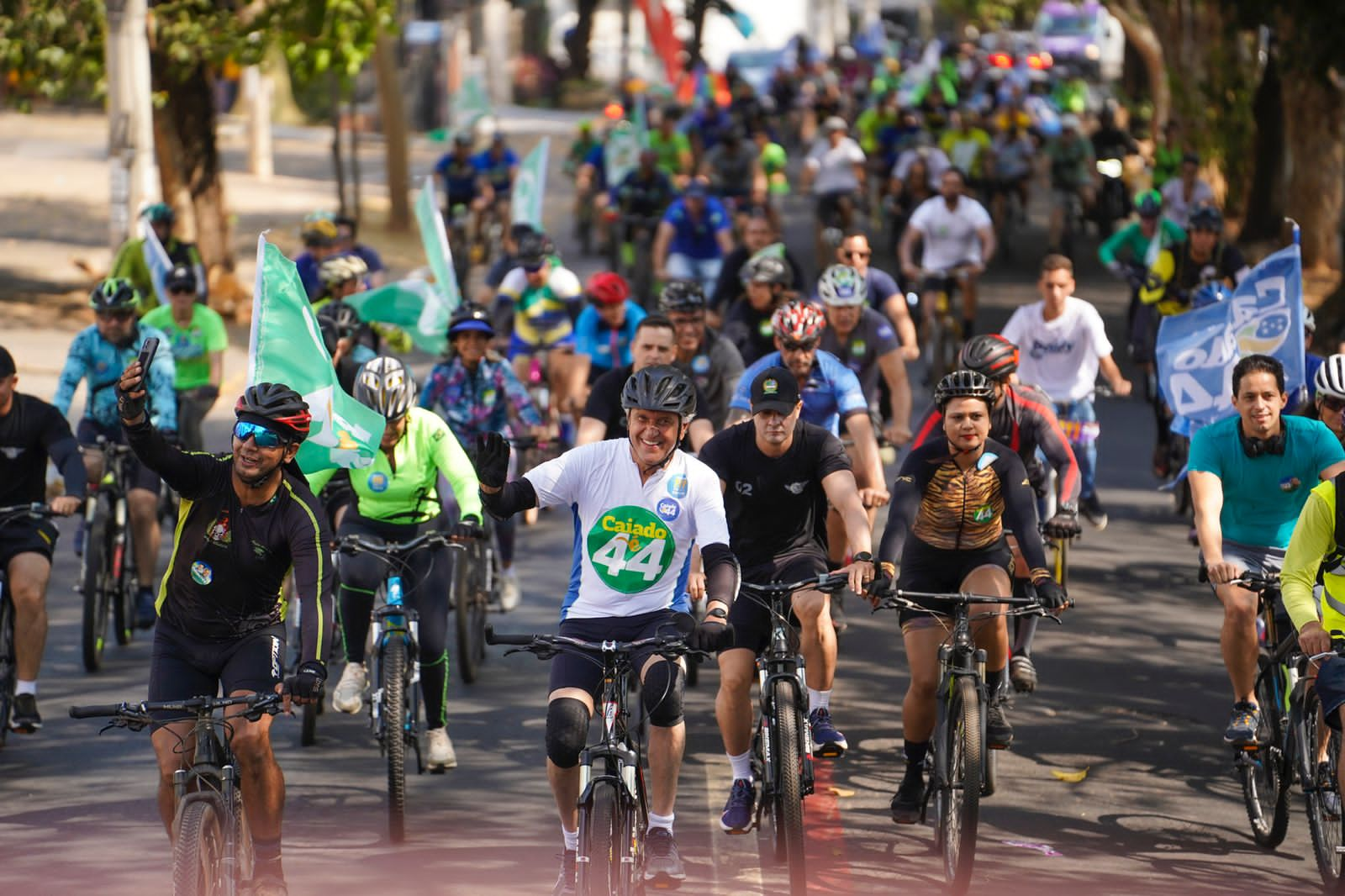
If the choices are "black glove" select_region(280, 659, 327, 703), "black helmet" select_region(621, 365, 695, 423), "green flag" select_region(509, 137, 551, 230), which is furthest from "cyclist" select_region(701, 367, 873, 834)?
"green flag" select_region(509, 137, 551, 230)

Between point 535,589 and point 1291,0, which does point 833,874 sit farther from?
point 1291,0

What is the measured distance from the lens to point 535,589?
13336 millimetres

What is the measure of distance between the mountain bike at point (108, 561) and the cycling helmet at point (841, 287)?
4.19m

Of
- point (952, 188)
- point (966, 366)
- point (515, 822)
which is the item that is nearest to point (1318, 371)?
point (966, 366)

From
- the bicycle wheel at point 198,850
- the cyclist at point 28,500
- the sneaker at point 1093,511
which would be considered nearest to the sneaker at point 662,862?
the bicycle wheel at point 198,850

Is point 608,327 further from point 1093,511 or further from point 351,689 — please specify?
point 351,689

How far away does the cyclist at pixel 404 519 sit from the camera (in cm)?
941

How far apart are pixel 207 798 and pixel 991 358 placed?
469 cm

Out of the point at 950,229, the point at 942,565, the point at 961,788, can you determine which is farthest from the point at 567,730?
the point at 950,229

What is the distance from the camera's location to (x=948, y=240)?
19.5 m

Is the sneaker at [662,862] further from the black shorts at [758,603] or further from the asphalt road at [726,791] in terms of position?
→ the black shorts at [758,603]

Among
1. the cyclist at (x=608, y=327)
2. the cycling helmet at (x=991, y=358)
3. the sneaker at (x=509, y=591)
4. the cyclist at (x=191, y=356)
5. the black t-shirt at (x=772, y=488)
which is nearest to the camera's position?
the black t-shirt at (x=772, y=488)

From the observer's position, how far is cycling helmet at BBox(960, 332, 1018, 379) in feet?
32.3

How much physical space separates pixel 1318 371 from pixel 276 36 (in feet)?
47.1
